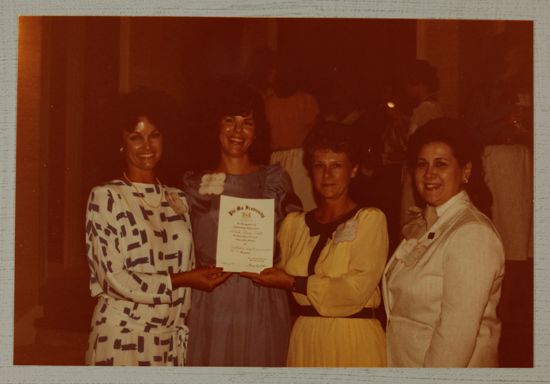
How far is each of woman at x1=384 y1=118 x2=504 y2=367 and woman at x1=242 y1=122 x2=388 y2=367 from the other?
0.06 meters

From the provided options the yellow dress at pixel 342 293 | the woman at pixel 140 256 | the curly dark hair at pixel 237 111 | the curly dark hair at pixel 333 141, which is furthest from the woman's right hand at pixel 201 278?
the curly dark hair at pixel 333 141

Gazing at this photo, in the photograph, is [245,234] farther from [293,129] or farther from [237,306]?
[293,129]

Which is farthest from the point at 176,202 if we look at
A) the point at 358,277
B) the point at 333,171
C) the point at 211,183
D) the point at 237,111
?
the point at 358,277

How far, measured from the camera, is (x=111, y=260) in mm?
1984

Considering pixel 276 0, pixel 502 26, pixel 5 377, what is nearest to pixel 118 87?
pixel 276 0

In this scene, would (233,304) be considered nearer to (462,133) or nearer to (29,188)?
(29,188)

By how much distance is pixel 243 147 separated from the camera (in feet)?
6.63

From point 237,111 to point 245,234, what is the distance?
15.6 inches

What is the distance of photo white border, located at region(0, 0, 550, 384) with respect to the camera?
6.56ft

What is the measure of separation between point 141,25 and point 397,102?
0.86 meters

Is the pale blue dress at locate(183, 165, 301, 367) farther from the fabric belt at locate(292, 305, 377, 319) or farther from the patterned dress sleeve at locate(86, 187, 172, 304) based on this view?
the patterned dress sleeve at locate(86, 187, 172, 304)

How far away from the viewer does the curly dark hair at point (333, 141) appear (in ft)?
6.56

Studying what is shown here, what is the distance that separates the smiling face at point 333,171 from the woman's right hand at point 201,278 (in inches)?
16.9

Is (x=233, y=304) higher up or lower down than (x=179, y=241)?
lower down
